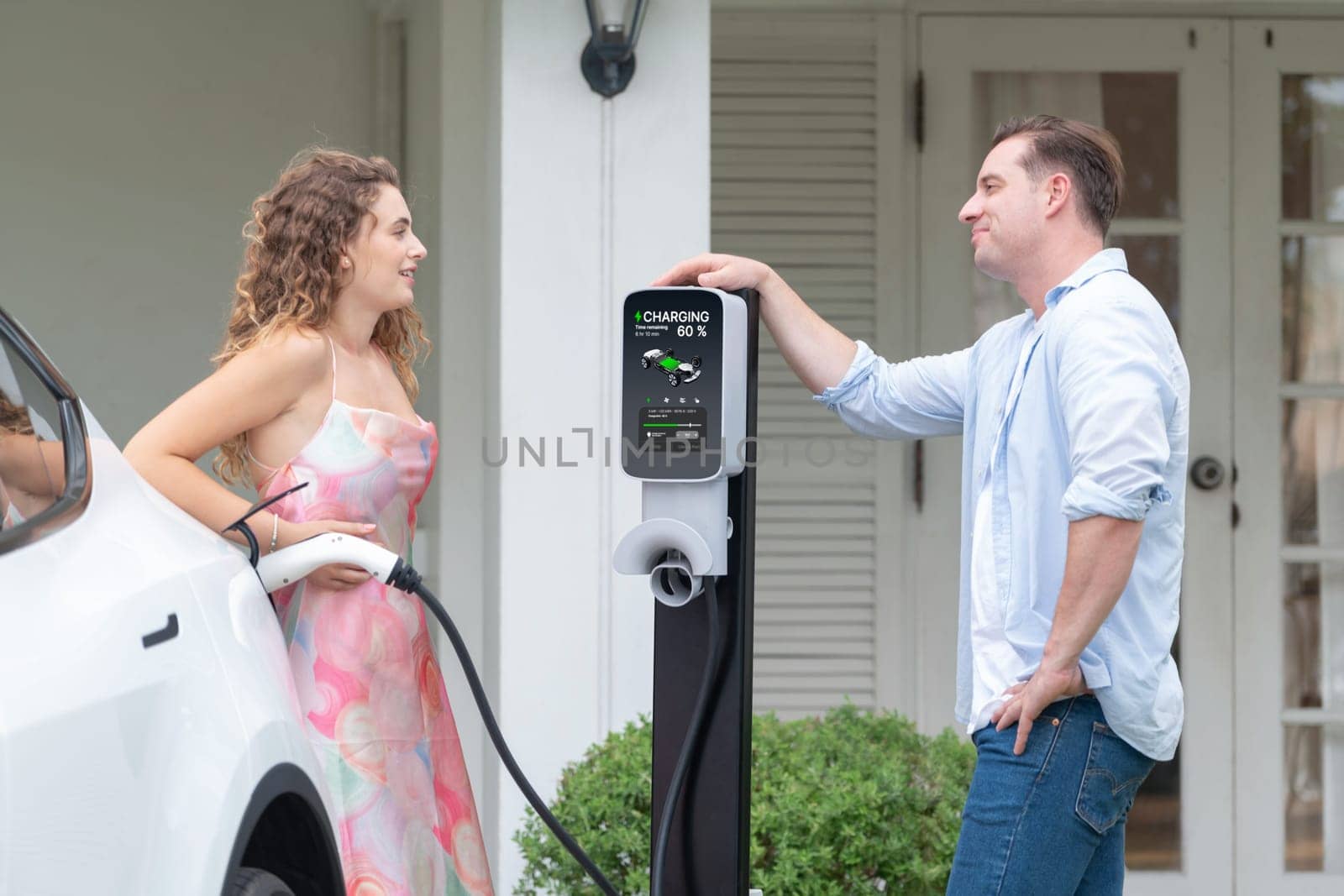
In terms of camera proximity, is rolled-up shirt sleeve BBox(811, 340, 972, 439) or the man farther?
rolled-up shirt sleeve BBox(811, 340, 972, 439)

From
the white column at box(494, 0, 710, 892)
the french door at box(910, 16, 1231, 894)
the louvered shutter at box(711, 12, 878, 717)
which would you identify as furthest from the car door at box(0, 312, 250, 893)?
the french door at box(910, 16, 1231, 894)

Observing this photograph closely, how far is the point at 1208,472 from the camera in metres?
4.28

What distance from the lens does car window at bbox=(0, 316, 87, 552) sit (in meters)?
1.52

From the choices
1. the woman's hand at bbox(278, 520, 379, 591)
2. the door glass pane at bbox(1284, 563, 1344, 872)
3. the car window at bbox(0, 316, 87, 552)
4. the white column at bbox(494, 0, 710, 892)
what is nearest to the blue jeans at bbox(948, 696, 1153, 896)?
the woman's hand at bbox(278, 520, 379, 591)

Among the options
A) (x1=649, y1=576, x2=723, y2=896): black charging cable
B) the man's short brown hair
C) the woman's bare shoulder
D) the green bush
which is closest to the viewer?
(x1=649, y1=576, x2=723, y2=896): black charging cable

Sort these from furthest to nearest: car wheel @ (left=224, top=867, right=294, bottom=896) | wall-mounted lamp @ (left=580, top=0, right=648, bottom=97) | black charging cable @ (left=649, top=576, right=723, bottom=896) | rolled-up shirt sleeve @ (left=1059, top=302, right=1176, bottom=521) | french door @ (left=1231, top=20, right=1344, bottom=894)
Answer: french door @ (left=1231, top=20, right=1344, bottom=894) < wall-mounted lamp @ (left=580, top=0, right=648, bottom=97) < black charging cable @ (left=649, top=576, right=723, bottom=896) < rolled-up shirt sleeve @ (left=1059, top=302, right=1176, bottom=521) < car wheel @ (left=224, top=867, right=294, bottom=896)

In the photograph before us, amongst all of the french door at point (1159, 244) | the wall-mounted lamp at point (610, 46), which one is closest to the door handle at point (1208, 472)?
the french door at point (1159, 244)

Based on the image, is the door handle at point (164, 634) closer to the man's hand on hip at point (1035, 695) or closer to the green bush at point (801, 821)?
the man's hand on hip at point (1035, 695)

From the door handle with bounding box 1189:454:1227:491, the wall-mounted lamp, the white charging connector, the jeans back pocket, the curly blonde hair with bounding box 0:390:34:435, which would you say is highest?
the wall-mounted lamp

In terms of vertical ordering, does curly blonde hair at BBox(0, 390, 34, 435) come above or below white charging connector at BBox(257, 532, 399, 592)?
above

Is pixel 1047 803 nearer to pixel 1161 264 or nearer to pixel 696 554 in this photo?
pixel 696 554

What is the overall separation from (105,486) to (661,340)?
70cm

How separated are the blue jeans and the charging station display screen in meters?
0.55

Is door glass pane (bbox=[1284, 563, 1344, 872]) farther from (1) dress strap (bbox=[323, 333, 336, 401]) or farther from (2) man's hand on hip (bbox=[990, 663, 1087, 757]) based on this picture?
(1) dress strap (bbox=[323, 333, 336, 401])
